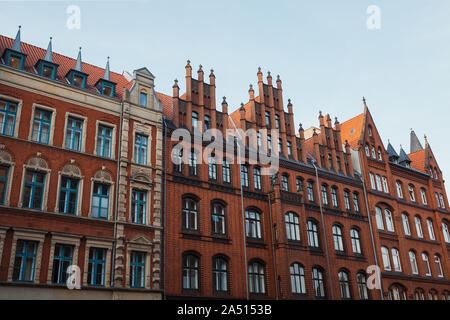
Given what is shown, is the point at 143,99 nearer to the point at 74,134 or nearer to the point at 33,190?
the point at 74,134

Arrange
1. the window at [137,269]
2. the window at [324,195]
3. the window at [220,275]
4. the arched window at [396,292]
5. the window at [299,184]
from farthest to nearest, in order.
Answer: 1. the arched window at [396,292]
2. the window at [324,195]
3. the window at [299,184]
4. the window at [220,275]
5. the window at [137,269]

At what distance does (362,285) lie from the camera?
3512 cm

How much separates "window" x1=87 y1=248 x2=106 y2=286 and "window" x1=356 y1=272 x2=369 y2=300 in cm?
2002

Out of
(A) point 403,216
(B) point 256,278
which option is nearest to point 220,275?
(B) point 256,278

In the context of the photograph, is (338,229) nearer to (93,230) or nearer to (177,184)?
(177,184)

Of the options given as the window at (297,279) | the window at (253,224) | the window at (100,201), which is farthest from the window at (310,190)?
the window at (100,201)

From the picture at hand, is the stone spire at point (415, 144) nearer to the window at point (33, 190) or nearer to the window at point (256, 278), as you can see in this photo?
the window at point (256, 278)

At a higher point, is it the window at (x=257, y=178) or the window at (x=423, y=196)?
the window at (x=423, y=196)

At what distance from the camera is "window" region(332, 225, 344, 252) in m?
35.1

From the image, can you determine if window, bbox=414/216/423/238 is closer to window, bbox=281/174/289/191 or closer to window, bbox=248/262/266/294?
window, bbox=281/174/289/191

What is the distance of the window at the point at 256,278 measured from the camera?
Answer: 95.4ft

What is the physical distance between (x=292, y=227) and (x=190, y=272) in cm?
899

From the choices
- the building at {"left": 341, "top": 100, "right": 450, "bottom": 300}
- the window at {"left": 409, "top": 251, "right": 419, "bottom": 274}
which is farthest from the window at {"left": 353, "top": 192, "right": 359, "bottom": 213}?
the window at {"left": 409, "top": 251, "right": 419, "bottom": 274}

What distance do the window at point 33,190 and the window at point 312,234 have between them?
18.9m
